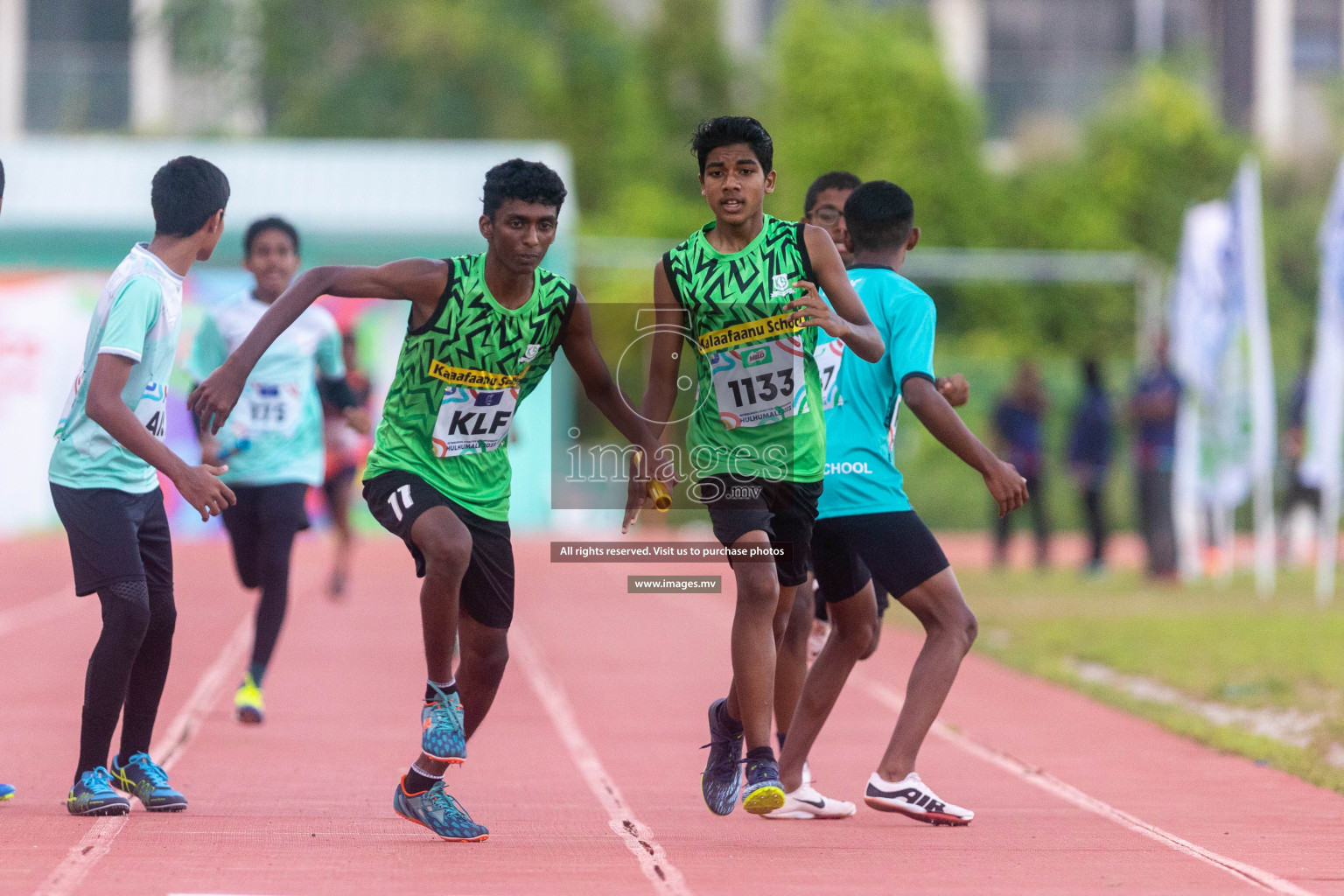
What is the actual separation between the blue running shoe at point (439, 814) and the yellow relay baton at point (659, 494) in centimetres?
107

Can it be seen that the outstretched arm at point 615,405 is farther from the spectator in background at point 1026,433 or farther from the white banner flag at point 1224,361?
the spectator in background at point 1026,433

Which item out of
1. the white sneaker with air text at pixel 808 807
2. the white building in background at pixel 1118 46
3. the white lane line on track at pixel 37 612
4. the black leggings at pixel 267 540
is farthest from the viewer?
the white building in background at pixel 1118 46

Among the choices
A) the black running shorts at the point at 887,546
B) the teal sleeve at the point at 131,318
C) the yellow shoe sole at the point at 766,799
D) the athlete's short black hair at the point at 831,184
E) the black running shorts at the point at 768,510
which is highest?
the athlete's short black hair at the point at 831,184

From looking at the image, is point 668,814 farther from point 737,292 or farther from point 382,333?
point 382,333

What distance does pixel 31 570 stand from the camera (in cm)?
1961

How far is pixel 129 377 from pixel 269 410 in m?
2.66

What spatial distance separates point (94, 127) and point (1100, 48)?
32.3m

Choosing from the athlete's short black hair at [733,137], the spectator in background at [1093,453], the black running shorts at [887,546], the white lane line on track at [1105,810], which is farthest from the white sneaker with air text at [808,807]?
the spectator in background at [1093,453]

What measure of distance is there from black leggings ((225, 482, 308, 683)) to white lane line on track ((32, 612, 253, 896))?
0.51 m

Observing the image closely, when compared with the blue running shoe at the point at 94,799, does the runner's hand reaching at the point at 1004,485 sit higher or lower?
higher

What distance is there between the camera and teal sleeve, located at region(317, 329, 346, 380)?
8391mm

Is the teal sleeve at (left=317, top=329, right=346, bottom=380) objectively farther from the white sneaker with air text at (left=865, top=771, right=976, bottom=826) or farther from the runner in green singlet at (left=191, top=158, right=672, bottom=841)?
the white sneaker with air text at (left=865, top=771, right=976, bottom=826)

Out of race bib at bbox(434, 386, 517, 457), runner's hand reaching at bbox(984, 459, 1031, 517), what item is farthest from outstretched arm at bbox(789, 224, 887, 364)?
race bib at bbox(434, 386, 517, 457)

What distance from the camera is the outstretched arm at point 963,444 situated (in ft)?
17.8
